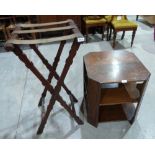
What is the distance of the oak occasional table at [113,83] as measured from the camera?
4.61ft

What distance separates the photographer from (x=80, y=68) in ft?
8.87

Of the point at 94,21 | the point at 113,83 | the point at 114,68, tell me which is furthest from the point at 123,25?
the point at 113,83

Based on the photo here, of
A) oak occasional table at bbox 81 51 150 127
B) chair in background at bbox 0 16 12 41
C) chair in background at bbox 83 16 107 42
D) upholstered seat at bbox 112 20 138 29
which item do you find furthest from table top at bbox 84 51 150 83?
chair in background at bbox 0 16 12 41

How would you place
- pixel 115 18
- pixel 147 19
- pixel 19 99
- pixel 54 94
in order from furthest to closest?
pixel 147 19
pixel 115 18
pixel 19 99
pixel 54 94

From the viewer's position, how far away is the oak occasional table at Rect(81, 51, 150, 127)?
4.61 feet

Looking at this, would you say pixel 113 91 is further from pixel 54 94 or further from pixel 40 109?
pixel 40 109

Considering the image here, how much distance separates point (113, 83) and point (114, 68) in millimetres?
152

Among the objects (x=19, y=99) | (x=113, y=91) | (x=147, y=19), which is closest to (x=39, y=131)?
(x=19, y=99)

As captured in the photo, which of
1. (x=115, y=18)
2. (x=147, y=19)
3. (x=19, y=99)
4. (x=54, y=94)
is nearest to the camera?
(x=54, y=94)

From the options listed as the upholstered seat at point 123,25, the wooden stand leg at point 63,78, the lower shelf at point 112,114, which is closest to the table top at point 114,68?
the wooden stand leg at point 63,78

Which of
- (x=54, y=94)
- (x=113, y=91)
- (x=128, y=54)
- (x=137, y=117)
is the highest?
(x=128, y=54)

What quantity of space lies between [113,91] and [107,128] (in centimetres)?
38

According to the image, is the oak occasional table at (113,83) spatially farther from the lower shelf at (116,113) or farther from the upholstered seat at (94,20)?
the upholstered seat at (94,20)

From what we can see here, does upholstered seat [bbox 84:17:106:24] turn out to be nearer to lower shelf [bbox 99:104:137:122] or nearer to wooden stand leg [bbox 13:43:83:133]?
lower shelf [bbox 99:104:137:122]
